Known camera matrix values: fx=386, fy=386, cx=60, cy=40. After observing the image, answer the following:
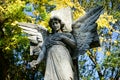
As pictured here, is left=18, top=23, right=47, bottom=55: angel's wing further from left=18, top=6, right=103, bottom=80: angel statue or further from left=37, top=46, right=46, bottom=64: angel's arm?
left=37, top=46, right=46, bottom=64: angel's arm

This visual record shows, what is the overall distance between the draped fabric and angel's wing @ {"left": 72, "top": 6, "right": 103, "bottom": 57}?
0.29 metres

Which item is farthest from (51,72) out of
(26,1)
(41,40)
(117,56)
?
(117,56)

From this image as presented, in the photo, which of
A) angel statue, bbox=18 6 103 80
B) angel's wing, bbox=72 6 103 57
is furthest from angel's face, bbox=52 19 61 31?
angel's wing, bbox=72 6 103 57

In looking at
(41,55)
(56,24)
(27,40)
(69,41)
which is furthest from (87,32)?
(27,40)

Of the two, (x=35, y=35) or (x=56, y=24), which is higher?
(x=56, y=24)

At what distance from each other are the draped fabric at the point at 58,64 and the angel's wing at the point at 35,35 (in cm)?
49

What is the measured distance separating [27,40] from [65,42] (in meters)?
6.28

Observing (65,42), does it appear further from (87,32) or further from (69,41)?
(87,32)

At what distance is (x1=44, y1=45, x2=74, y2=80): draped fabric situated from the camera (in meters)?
7.19

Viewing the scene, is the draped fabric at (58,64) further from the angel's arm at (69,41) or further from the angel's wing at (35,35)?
the angel's wing at (35,35)

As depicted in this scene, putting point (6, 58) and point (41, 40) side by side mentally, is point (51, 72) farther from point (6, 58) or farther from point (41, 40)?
point (6, 58)

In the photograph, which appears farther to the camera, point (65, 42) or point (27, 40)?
point (27, 40)

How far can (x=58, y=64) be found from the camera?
7324mm

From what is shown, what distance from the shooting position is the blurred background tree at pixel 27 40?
1344 cm
